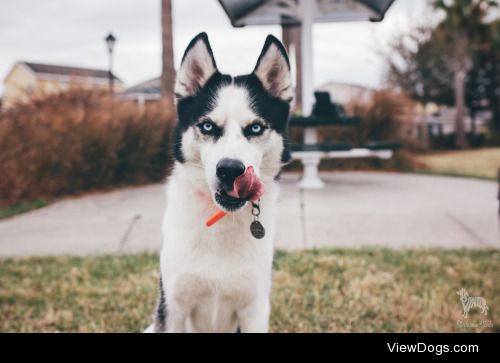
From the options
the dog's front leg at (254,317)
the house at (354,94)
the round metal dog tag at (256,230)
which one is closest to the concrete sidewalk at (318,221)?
the dog's front leg at (254,317)

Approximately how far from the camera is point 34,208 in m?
6.94

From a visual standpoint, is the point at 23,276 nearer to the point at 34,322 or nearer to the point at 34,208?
the point at 34,322

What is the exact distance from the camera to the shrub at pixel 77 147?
301 inches

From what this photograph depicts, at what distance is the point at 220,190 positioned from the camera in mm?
1521

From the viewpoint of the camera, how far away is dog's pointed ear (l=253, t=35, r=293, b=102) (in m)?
1.49

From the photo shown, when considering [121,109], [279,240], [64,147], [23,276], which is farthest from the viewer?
[121,109]

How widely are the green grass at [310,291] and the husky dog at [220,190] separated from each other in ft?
3.50

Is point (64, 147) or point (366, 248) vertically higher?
point (64, 147)

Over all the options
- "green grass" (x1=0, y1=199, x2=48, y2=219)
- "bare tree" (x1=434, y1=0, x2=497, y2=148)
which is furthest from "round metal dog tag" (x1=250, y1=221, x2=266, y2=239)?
"bare tree" (x1=434, y1=0, x2=497, y2=148)

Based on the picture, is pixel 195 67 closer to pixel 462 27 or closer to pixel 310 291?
pixel 310 291

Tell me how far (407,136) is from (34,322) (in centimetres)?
1094

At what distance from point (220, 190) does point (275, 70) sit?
43 centimetres
